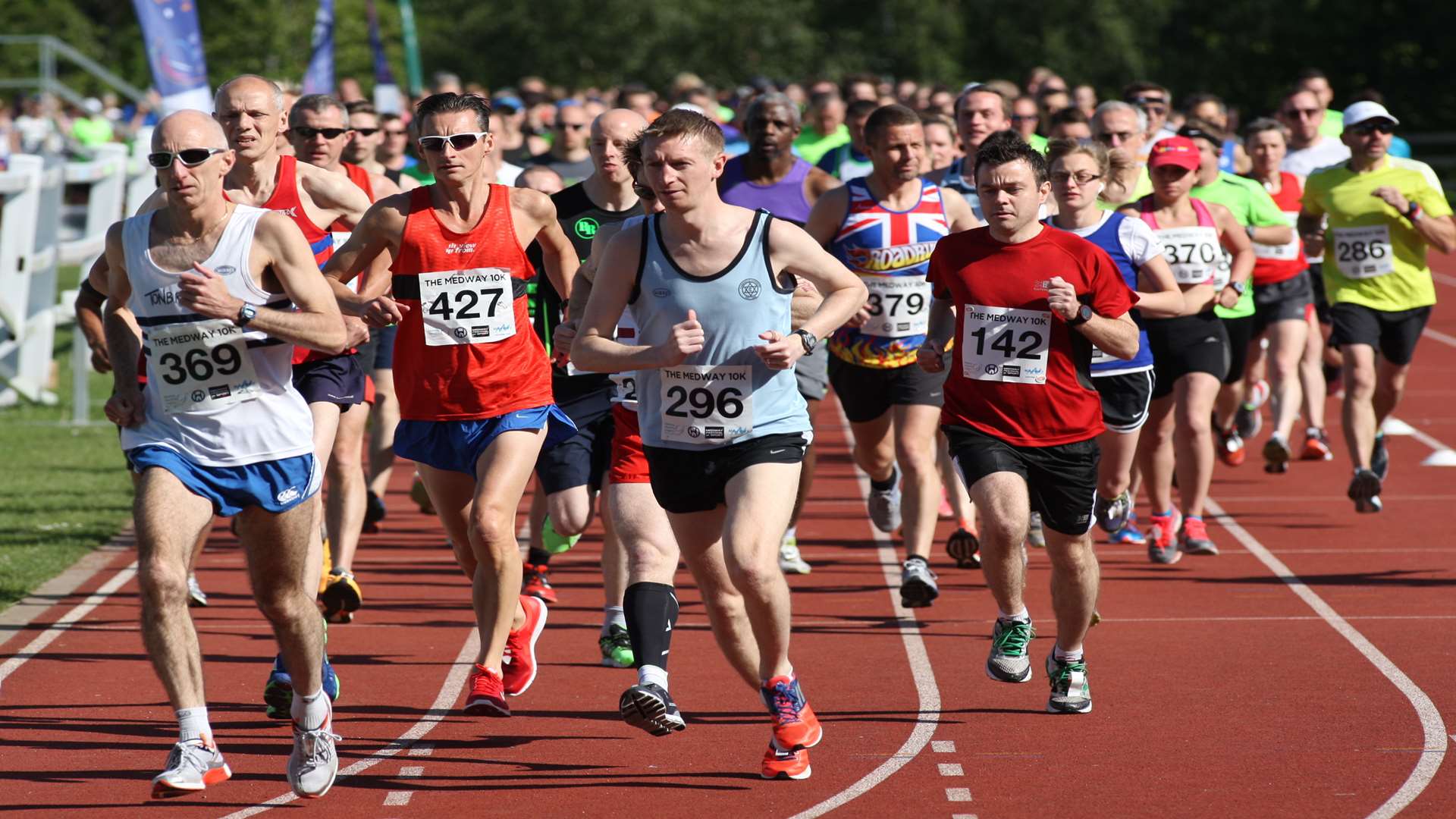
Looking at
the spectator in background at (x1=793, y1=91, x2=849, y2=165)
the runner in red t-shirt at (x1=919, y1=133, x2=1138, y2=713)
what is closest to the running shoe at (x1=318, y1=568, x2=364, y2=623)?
the runner in red t-shirt at (x1=919, y1=133, x2=1138, y2=713)

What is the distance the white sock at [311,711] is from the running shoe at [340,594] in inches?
105

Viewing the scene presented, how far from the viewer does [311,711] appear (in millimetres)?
6219

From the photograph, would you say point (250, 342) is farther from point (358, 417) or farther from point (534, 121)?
point (534, 121)

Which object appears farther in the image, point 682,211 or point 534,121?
point 534,121

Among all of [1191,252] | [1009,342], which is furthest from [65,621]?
[1191,252]

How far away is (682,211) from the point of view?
6309 mm

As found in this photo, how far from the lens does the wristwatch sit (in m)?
6.24

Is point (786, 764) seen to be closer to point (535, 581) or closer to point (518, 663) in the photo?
point (518, 663)

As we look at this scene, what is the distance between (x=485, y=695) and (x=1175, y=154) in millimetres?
4442

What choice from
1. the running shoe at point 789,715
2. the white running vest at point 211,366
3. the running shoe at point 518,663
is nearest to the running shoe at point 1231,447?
the running shoe at point 518,663

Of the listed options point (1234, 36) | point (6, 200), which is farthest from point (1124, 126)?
point (1234, 36)

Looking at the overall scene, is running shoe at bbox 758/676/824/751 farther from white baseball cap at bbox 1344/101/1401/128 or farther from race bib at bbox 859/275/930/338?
white baseball cap at bbox 1344/101/1401/128

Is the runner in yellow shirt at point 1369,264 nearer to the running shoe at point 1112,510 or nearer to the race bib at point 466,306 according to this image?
the running shoe at point 1112,510

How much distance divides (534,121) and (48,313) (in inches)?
218
